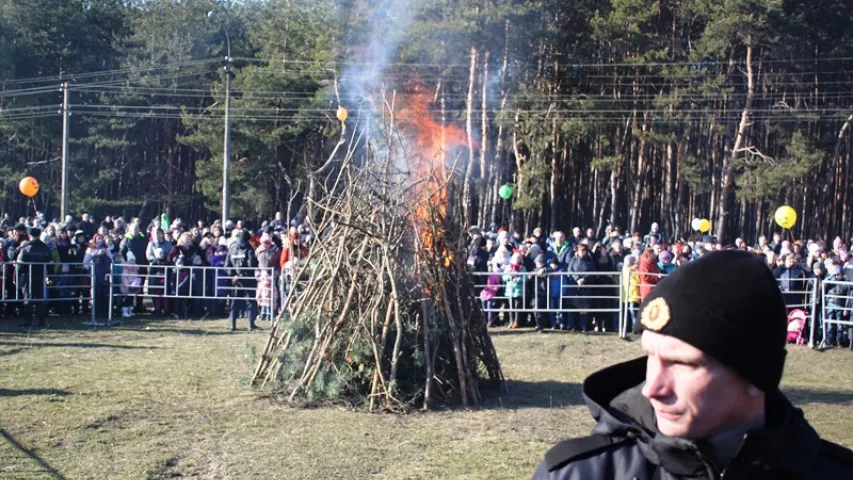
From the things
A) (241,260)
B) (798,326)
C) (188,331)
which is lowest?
(188,331)

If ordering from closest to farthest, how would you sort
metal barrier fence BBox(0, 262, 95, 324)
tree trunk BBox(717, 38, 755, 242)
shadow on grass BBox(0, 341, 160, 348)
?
shadow on grass BBox(0, 341, 160, 348) < metal barrier fence BBox(0, 262, 95, 324) < tree trunk BBox(717, 38, 755, 242)

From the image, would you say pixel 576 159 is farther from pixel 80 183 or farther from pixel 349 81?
pixel 80 183

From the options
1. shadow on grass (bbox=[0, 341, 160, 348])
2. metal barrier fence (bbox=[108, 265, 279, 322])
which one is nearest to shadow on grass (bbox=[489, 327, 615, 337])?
metal barrier fence (bbox=[108, 265, 279, 322])

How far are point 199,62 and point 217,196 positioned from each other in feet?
31.4

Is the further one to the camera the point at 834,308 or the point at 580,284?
the point at 580,284

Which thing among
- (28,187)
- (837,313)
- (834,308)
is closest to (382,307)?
(834,308)

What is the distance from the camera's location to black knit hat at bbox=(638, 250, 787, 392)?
7.14ft

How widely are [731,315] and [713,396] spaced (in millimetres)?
196

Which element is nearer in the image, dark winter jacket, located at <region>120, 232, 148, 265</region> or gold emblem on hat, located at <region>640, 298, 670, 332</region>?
gold emblem on hat, located at <region>640, 298, 670, 332</region>

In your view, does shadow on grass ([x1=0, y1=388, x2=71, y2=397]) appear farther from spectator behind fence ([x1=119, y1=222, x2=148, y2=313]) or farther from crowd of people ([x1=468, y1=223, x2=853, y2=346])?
spectator behind fence ([x1=119, y1=222, x2=148, y2=313])

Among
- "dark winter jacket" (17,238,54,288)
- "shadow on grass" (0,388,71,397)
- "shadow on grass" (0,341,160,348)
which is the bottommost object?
"shadow on grass" (0,388,71,397)

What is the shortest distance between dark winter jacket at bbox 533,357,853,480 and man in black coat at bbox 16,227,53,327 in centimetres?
1749

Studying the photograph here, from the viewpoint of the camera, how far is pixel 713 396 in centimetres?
220

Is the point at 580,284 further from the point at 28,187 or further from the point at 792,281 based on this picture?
the point at 28,187
